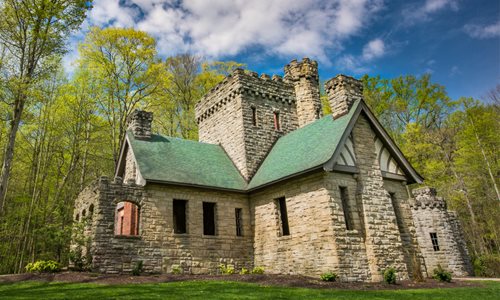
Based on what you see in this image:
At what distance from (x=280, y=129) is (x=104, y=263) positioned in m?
11.4

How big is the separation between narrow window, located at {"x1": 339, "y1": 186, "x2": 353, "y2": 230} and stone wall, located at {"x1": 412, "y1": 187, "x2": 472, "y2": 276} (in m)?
8.44

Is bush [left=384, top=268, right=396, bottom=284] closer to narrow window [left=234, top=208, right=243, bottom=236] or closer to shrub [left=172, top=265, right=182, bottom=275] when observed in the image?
narrow window [left=234, top=208, right=243, bottom=236]

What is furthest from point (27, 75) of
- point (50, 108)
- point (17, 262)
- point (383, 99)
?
point (383, 99)

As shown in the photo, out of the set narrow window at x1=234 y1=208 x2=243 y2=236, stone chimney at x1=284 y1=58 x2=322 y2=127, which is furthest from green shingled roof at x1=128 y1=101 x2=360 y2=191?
stone chimney at x1=284 y1=58 x2=322 y2=127

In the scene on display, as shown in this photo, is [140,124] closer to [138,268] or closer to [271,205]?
[138,268]

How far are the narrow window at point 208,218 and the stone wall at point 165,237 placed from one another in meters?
0.50

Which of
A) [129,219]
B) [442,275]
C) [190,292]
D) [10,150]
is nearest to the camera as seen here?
[190,292]

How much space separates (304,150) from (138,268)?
307 inches

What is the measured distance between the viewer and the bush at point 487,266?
18.2m

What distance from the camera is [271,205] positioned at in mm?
14570

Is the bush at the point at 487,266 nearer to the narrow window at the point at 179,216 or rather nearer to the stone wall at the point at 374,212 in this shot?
the stone wall at the point at 374,212

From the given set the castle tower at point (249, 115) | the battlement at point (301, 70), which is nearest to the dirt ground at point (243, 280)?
the castle tower at point (249, 115)

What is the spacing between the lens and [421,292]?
9.52 m

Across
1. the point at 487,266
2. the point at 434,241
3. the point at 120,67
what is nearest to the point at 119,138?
the point at 120,67
